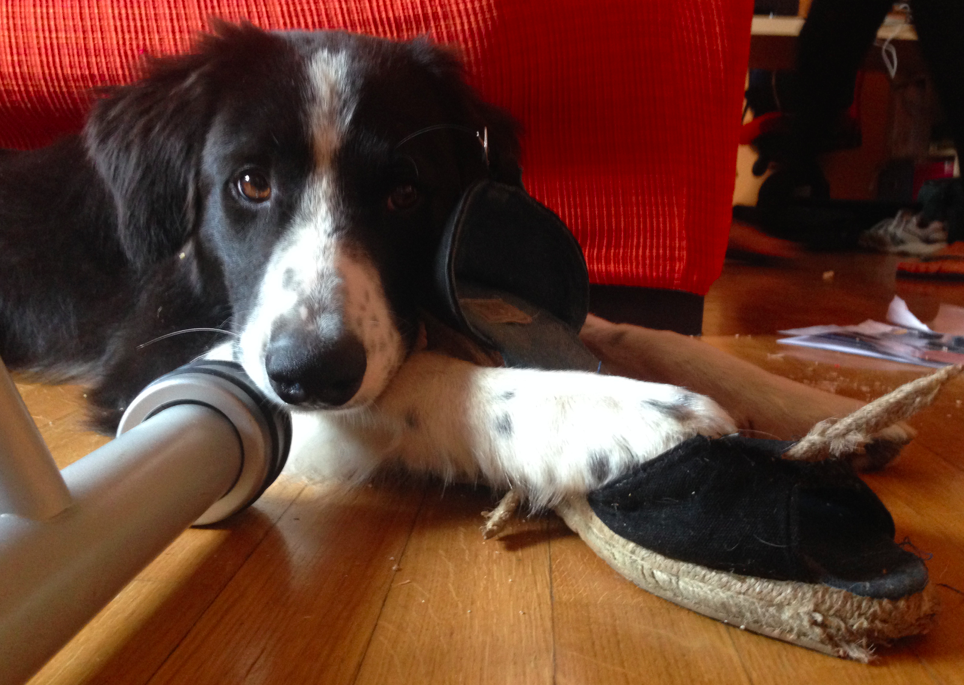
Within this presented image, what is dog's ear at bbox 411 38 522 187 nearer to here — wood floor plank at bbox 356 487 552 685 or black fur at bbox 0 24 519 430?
black fur at bbox 0 24 519 430

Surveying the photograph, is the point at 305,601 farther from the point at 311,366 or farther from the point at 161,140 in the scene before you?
the point at 161,140

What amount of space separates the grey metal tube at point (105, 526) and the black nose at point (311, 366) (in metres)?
0.10

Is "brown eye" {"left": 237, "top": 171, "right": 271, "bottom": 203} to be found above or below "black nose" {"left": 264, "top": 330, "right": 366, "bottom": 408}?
above

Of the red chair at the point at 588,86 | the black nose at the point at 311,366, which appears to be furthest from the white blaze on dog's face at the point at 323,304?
the red chair at the point at 588,86

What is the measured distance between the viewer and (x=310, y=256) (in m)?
1.02

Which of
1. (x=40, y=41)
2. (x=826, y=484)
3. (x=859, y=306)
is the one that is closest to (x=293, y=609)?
(x=826, y=484)

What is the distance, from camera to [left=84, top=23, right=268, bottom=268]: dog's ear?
1225 millimetres

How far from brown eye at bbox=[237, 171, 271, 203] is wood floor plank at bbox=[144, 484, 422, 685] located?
1.63 feet

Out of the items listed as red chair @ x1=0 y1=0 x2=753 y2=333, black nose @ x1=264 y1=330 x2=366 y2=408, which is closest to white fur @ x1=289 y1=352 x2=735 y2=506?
black nose @ x1=264 y1=330 x2=366 y2=408

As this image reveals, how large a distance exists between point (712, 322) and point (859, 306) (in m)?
0.79

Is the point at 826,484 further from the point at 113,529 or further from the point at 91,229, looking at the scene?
the point at 91,229

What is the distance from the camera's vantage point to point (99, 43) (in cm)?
162

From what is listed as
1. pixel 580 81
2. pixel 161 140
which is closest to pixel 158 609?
pixel 161 140

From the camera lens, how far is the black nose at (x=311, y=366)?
2.92ft
